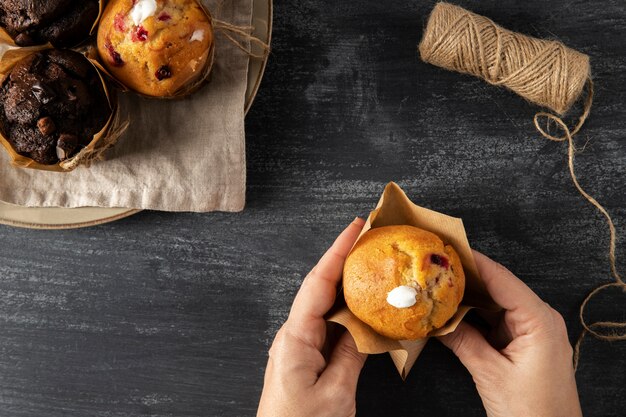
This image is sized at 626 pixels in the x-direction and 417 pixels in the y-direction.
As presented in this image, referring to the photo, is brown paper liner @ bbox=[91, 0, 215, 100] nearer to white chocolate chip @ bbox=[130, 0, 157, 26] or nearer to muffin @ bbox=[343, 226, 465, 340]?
white chocolate chip @ bbox=[130, 0, 157, 26]

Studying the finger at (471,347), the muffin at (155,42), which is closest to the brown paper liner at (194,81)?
the muffin at (155,42)

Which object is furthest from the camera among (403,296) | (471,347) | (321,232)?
(321,232)

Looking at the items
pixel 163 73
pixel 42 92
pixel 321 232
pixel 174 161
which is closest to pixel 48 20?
pixel 42 92

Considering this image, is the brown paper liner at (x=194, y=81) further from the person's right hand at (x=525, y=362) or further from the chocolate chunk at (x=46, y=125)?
the person's right hand at (x=525, y=362)

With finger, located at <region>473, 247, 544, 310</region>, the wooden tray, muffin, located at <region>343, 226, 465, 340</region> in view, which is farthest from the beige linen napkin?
finger, located at <region>473, 247, 544, 310</region>

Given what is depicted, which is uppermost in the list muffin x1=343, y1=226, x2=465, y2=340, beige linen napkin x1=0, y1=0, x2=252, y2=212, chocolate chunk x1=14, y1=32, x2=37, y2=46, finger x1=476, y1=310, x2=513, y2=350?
chocolate chunk x1=14, y1=32, x2=37, y2=46

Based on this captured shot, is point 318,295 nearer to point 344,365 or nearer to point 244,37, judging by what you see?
point 344,365

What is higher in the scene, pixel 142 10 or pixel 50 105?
pixel 142 10
